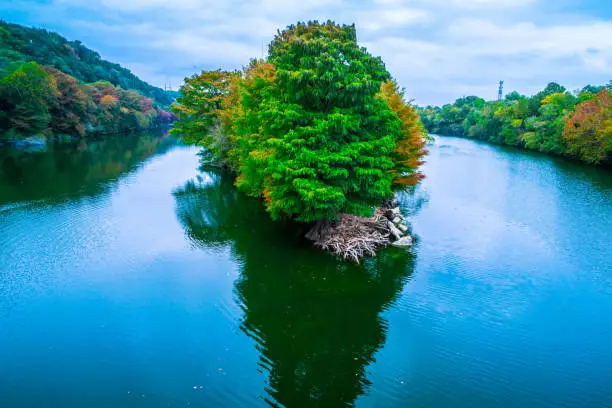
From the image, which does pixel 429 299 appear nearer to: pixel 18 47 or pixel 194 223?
pixel 194 223

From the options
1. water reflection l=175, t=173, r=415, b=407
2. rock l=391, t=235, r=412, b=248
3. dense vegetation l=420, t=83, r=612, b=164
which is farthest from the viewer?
dense vegetation l=420, t=83, r=612, b=164

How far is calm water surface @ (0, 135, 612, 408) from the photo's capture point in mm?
10695

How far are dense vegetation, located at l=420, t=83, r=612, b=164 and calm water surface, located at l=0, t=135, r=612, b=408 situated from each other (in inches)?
1190

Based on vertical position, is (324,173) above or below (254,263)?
above

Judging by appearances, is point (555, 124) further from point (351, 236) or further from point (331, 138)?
point (331, 138)

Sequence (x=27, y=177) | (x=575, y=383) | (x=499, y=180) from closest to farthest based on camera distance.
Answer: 1. (x=575, y=383)
2. (x=27, y=177)
3. (x=499, y=180)

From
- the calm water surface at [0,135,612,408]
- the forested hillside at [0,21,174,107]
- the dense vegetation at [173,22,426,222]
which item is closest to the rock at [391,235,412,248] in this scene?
the calm water surface at [0,135,612,408]

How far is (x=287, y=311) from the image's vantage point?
14.5 metres

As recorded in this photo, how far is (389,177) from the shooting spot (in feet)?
63.8

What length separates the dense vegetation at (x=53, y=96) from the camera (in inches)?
2207

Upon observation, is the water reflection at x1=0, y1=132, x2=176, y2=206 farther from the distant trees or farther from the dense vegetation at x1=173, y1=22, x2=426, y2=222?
the dense vegetation at x1=173, y1=22, x2=426, y2=222

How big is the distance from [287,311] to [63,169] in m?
38.1

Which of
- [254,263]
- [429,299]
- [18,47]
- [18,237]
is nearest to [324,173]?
[254,263]

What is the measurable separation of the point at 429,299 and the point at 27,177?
38.4 metres
